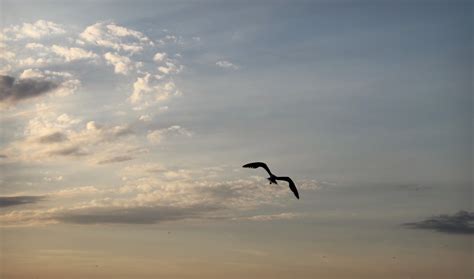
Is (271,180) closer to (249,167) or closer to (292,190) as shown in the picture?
(249,167)

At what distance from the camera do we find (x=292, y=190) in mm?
110562

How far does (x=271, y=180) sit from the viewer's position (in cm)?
9919

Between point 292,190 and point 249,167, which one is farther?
point 292,190

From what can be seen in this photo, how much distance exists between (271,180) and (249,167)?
4.39m

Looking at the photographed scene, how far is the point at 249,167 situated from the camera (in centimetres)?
10006

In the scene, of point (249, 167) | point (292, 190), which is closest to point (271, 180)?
point (249, 167)

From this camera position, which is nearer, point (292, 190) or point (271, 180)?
point (271, 180)

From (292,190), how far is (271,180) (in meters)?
12.6

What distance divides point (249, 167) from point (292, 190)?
14.3 metres
